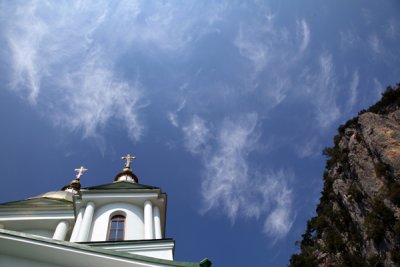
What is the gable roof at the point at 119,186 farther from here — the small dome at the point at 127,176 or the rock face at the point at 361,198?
the rock face at the point at 361,198

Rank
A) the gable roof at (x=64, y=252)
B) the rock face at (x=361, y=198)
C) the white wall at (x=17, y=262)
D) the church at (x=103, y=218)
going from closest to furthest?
the gable roof at (x=64, y=252) < the white wall at (x=17, y=262) < the church at (x=103, y=218) < the rock face at (x=361, y=198)

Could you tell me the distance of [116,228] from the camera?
1548cm

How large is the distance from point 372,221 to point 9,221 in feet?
63.8

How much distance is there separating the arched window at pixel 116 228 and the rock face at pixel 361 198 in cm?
1413

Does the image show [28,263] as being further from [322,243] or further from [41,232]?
[322,243]

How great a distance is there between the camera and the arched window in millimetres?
14955

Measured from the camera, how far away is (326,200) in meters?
35.8

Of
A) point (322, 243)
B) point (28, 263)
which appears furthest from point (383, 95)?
point (28, 263)

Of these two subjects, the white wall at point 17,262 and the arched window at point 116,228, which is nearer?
the white wall at point 17,262

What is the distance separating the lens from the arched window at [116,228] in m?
15.0

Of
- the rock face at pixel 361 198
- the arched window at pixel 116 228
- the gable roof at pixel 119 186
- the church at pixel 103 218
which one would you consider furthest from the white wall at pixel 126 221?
the rock face at pixel 361 198

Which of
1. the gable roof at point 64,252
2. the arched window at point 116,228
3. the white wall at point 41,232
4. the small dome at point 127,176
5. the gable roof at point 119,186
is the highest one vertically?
the small dome at point 127,176

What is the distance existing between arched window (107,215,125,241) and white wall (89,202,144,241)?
0.15 meters

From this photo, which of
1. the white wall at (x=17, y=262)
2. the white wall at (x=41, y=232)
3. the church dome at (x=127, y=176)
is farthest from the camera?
the church dome at (x=127, y=176)
